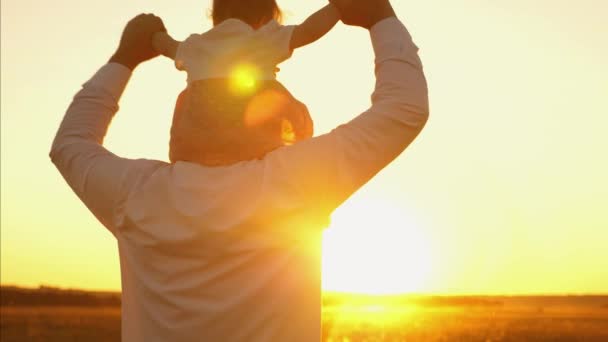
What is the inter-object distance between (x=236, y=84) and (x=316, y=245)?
391 millimetres

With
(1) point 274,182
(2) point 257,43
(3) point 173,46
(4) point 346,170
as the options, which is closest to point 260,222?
(1) point 274,182

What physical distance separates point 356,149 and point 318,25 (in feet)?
1.09

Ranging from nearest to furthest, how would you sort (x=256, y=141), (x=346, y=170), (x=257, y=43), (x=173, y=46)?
(x=346, y=170) → (x=256, y=141) → (x=257, y=43) → (x=173, y=46)

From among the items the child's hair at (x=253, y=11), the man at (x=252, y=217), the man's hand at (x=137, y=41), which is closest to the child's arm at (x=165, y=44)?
the man's hand at (x=137, y=41)

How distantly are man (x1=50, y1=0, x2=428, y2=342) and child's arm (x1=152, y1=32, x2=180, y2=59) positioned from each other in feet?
1.07

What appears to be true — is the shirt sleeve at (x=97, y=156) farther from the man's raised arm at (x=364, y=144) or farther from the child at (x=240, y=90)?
the man's raised arm at (x=364, y=144)

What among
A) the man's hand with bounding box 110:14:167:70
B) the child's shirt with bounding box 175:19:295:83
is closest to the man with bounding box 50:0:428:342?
the child's shirt with bounding box 175:19:295:83

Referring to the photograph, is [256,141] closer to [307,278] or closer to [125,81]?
[307,278]

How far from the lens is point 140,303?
1.55 meters

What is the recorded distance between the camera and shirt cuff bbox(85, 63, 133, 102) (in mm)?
1849

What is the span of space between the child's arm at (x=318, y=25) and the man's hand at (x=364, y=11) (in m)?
0.02

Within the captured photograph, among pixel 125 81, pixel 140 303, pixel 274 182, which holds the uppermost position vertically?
pixel 125 81

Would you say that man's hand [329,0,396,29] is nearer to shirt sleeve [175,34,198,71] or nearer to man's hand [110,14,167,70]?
shirt sleeve [175,34,198,71]

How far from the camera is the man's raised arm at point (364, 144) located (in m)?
1.35
